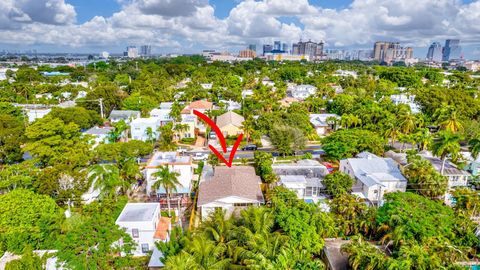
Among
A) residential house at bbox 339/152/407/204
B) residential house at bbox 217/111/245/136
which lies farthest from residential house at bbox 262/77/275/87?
residential house at bbox 339/152/407/204

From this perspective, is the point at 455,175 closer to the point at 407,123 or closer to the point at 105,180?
the point at 407,123

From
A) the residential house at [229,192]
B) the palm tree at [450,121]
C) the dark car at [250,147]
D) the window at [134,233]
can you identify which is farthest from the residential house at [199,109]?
the palm tree at [450,121]

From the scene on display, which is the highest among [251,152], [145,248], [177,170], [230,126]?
[230,126]

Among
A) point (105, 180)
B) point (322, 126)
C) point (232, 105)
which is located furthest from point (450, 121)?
point (232, 105)

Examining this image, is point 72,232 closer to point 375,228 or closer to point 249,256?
point 249,256

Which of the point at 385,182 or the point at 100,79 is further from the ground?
the point at 100,79

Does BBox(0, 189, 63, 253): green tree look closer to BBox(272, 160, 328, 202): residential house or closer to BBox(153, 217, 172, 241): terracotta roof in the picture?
BBox(153, 217, 172, 241): terracotta roof

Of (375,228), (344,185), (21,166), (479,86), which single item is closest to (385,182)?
(344,185)
